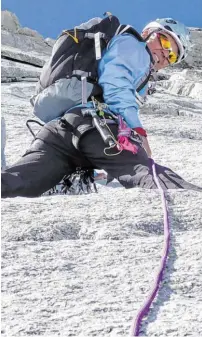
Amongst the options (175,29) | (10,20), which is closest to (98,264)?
(175,29)

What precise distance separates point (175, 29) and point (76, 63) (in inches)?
52.4

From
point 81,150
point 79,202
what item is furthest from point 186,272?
point 81,150

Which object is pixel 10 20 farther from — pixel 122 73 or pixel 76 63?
pixel 122 73

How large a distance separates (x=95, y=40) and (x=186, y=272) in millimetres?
3137

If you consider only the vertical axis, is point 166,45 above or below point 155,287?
above

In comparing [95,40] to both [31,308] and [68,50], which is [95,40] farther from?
[31,308]

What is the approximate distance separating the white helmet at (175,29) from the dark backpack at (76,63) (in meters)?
0.60

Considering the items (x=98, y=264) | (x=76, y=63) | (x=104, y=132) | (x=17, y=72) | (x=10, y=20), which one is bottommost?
(x=10, y=20)

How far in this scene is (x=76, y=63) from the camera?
5371 millimetres

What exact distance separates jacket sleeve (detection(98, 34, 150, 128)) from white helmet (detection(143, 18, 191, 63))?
626mm

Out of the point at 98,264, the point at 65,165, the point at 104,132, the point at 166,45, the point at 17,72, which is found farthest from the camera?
the point at 17,72

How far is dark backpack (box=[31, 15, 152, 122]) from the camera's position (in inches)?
209

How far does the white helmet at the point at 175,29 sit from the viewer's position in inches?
236

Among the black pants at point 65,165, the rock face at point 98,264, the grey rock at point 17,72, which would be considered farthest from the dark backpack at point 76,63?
the grey rock at point 17,72
